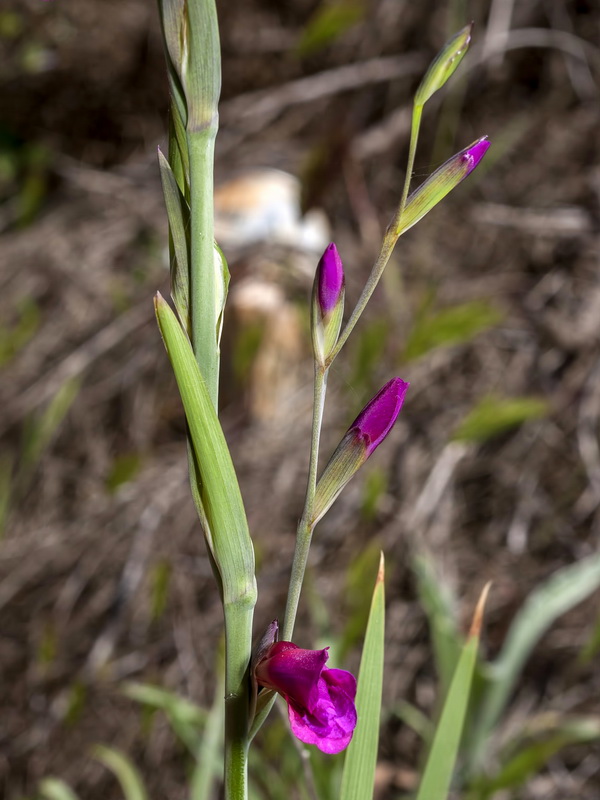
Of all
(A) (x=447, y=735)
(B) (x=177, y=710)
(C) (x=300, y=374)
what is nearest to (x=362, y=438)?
(A) (x=447, y=735)

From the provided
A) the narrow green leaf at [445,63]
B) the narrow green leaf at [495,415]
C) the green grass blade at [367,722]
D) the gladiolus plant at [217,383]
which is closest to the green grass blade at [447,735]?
the green grass blade at [367,722]

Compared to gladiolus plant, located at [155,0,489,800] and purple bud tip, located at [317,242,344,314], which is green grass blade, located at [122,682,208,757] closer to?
gladiolus plant, located at [155,0,489,800]

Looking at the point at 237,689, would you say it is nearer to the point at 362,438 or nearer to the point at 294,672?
the point at 294,672

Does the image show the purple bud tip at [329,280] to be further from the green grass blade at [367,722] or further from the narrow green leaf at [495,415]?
the narrow green leaf at [495,415]

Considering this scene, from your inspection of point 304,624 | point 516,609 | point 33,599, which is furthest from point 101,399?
point 516,609

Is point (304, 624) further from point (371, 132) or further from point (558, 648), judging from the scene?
point (371, 132)

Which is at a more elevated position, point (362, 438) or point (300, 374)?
point (362, 438)
